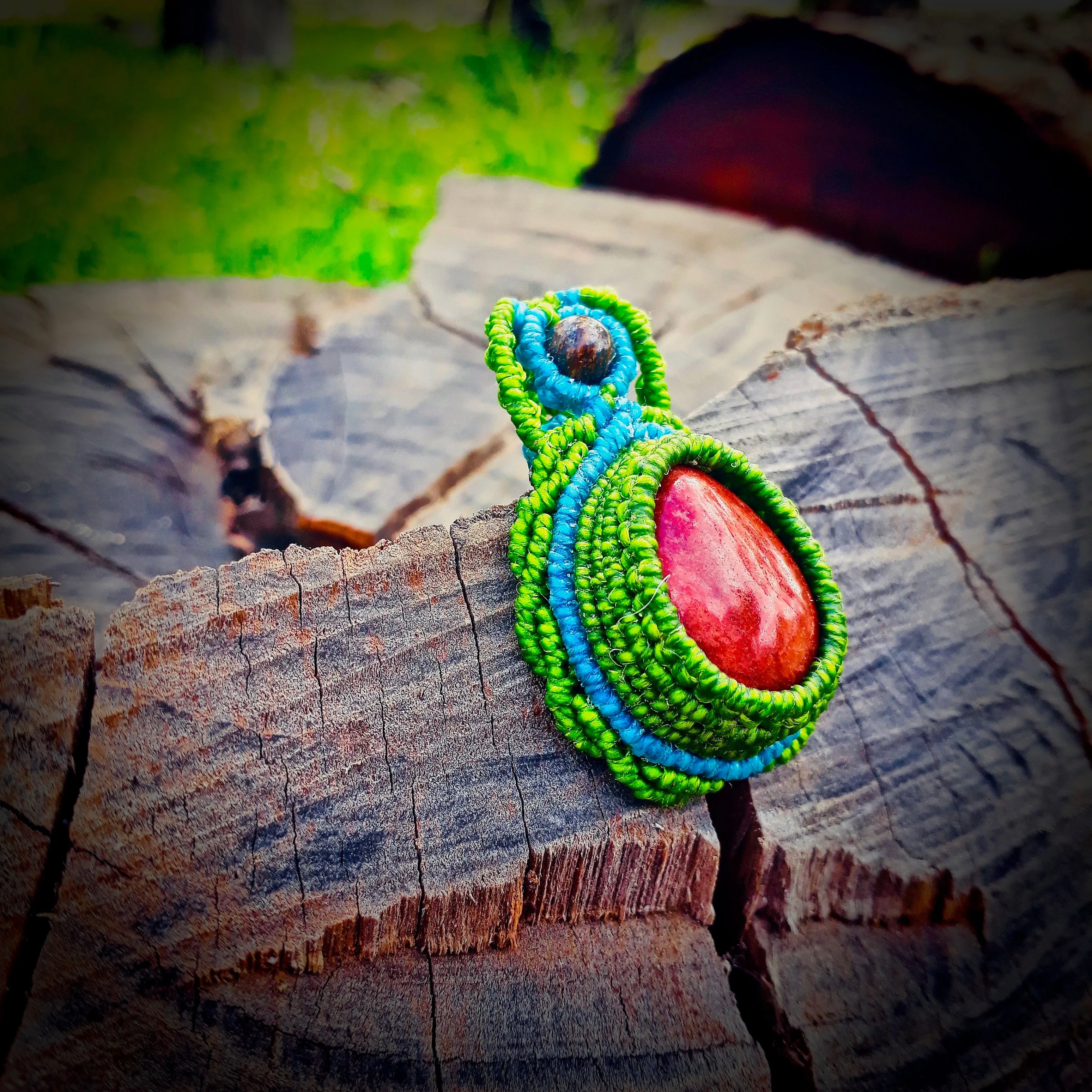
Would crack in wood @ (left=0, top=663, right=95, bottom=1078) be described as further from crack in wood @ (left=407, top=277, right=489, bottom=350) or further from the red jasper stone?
crack in wood @ (left=407, top=277, right=489, bottom=350)

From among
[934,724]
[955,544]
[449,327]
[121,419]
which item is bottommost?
[934,724]

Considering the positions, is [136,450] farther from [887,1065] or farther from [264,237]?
[887,1065]

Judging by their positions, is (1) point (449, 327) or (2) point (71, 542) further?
(1) point (449, 327)

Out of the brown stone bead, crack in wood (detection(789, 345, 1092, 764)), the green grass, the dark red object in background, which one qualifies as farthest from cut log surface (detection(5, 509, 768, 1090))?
the dark red object in background

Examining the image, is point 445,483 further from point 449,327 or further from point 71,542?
point 71,542

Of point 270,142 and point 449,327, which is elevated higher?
point 270,142

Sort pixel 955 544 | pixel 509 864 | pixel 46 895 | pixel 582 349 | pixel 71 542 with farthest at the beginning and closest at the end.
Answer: pixel 71 542 < pixel 955 544 < pixel 582 349 < pixel 509 864 < pixel 46 895

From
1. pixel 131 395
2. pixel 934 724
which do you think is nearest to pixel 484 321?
pixel 131 395
